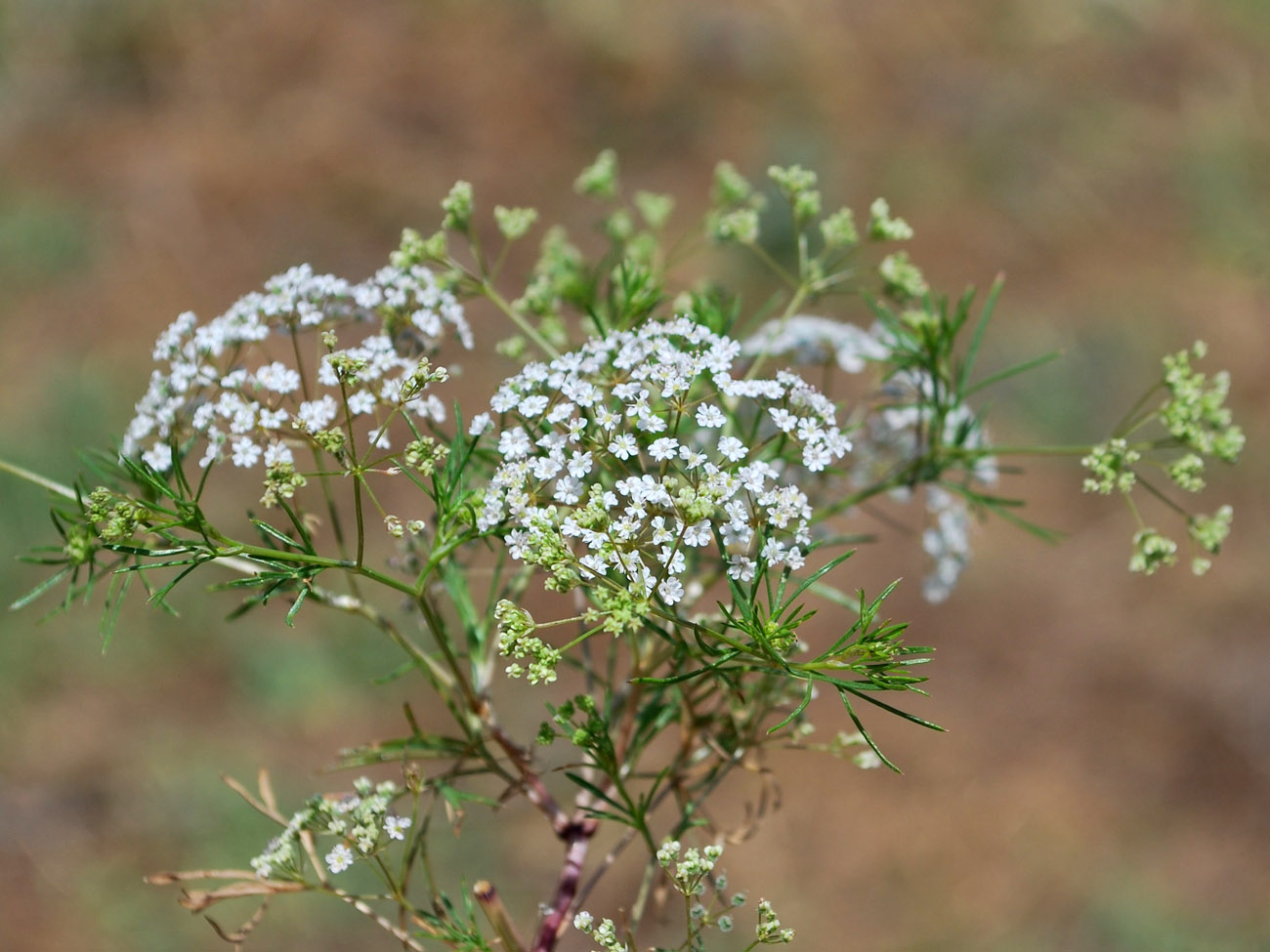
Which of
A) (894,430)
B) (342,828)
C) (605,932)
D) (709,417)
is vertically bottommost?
(605,932)

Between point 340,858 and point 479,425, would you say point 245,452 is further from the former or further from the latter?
point 340,858

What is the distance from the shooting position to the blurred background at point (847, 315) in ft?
27.6

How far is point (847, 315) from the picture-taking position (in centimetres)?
1004

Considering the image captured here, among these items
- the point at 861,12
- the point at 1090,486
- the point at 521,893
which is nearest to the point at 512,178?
the point at 861,12

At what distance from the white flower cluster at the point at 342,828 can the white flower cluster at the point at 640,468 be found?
0.61 meters

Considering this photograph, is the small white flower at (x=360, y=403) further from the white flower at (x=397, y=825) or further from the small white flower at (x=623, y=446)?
the white flower at (x=397, y=825)

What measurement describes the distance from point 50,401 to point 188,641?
309 centimetres

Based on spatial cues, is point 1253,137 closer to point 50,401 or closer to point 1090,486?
point 1090,486

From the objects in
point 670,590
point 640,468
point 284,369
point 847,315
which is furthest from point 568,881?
point 847,315

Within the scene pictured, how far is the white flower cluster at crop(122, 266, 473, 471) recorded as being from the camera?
1.95 metres

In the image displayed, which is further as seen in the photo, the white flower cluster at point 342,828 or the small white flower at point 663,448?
the white flower cluster at point 342,828

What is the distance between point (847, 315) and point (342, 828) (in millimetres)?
8793

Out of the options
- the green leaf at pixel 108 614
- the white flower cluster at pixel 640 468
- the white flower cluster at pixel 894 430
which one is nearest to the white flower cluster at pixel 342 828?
the green leaf at pixel 108 614

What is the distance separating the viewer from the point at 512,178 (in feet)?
40.4
